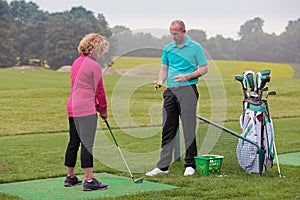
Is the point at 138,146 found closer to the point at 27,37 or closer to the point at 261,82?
the point at 261,82

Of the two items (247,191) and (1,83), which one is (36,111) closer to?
(1,83)

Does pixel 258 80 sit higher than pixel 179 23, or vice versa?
pixel 179 23

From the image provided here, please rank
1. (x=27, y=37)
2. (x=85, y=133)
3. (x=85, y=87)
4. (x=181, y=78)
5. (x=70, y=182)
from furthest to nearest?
(x=27, y=37), (x=181, y=78), (x=70, y=182), (x=85, y=133), (x=85, y=87)

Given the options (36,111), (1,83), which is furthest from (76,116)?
(1,83)

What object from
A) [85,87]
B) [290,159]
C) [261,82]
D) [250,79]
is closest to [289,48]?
[290,159]

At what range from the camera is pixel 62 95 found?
25672 millimetres

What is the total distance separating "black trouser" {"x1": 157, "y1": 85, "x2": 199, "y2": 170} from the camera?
770cm

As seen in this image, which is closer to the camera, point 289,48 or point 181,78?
point 181,78

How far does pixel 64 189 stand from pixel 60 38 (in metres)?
38.8

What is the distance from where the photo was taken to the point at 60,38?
44812 mm

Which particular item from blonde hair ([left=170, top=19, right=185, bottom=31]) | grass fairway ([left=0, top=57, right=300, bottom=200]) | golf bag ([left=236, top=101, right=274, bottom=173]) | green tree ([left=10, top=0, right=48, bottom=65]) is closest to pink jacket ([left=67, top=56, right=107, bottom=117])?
grass fairway ([left=0, top=57, right=300, bottom=200])

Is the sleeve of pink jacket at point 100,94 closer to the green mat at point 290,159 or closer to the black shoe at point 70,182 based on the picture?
the black shoe at point 70,182

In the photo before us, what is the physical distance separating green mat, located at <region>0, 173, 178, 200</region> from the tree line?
22.1m

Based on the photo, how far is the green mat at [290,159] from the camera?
8864 mm
